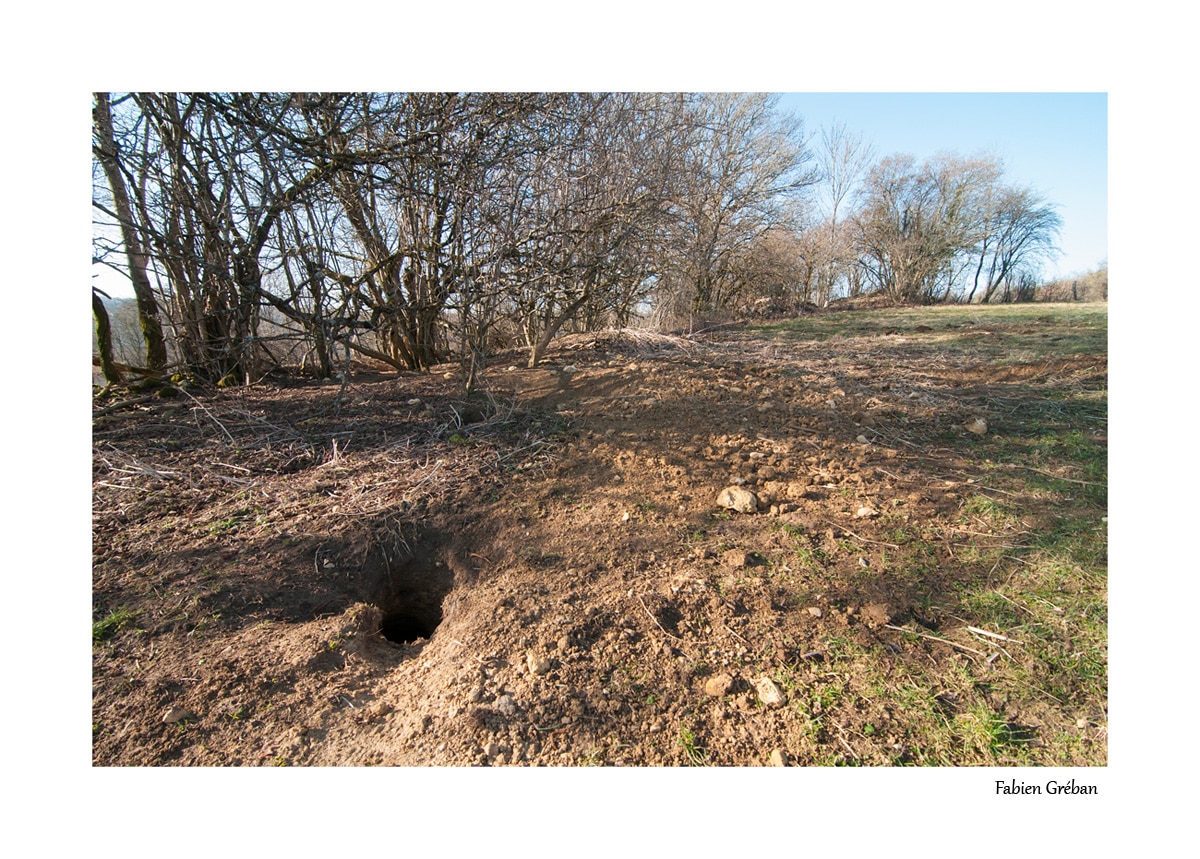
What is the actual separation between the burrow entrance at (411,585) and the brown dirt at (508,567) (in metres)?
0.01

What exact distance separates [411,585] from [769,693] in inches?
69.4

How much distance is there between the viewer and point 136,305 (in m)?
4.11

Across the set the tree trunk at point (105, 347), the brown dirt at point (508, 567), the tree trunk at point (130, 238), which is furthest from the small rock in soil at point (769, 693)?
the tree trunk at point (105, 347)

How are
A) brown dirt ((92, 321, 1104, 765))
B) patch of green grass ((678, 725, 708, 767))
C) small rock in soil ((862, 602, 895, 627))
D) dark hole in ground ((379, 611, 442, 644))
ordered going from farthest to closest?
dark hole in ground ((379, 611, 442, 644)), small rock in soil ((862, 602, 895, 627)), brown dirt ((92, 321, 1104, 765)), patch of green grass ((678, 725, 708, 767))

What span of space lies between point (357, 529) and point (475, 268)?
1916mm

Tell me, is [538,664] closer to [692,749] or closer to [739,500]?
[692,749]

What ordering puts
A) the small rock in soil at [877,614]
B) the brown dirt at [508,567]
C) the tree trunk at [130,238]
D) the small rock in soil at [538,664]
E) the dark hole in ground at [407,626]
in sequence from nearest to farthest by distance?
the brown dirt at [508,567], the small rock in soil at [538,664], the small rock in soil at [877,614], the dark hole in ground at [407,626], the tree trunk at [130,238]

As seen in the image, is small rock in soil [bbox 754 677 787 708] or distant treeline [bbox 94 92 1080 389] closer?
small rock in soil [bbox 754 677 787 708]

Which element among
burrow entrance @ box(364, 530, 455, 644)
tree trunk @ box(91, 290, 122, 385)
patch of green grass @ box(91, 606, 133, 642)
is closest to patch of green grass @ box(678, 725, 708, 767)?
burrow entrance @ box(364, 530, 455, 644)

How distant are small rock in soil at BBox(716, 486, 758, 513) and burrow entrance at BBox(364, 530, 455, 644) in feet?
4.65

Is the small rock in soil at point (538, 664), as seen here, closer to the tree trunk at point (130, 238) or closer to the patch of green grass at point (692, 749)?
the patch of green grass at point (692, 749)

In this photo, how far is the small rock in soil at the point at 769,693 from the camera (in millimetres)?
1705

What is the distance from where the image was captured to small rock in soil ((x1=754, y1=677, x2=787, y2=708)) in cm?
171

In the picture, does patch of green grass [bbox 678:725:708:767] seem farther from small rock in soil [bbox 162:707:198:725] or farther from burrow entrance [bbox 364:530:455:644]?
small rock in soil [bbox 162:707:198:725]
